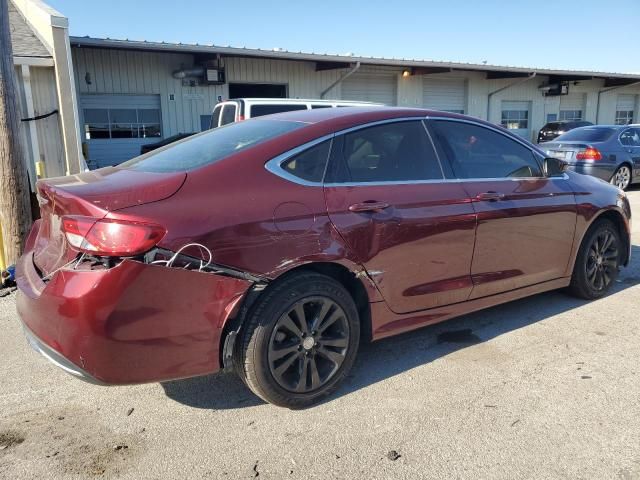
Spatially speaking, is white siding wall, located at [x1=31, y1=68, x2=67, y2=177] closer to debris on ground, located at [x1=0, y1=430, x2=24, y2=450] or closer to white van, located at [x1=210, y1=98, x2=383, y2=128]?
white van, located at [x1=210, y1=98, x2=383, y2=128]

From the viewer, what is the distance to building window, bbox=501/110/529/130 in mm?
23594

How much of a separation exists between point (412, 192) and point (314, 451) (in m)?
1.70

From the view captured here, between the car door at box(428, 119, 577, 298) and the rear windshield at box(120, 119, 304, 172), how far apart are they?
1205 mm

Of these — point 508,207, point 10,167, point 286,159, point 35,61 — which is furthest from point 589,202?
point 35,61

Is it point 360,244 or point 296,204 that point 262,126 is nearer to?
point 296,204

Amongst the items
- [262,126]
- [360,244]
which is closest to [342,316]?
[360,244]

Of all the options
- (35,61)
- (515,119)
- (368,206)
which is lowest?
(368,206)

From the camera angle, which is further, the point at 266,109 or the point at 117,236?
the point at 266,109

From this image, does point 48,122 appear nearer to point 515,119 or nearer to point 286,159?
point 286,159

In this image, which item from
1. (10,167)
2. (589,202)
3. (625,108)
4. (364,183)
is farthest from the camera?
(625,108)

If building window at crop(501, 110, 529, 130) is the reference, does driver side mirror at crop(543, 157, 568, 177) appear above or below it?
below

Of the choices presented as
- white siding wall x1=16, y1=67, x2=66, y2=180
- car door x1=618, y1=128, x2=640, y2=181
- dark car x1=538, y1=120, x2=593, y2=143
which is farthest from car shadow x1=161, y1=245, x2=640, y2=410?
dark car x1=538, y1=120, x2=593, y2=143

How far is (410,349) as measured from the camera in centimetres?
392

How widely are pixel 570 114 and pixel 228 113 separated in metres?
21.9
